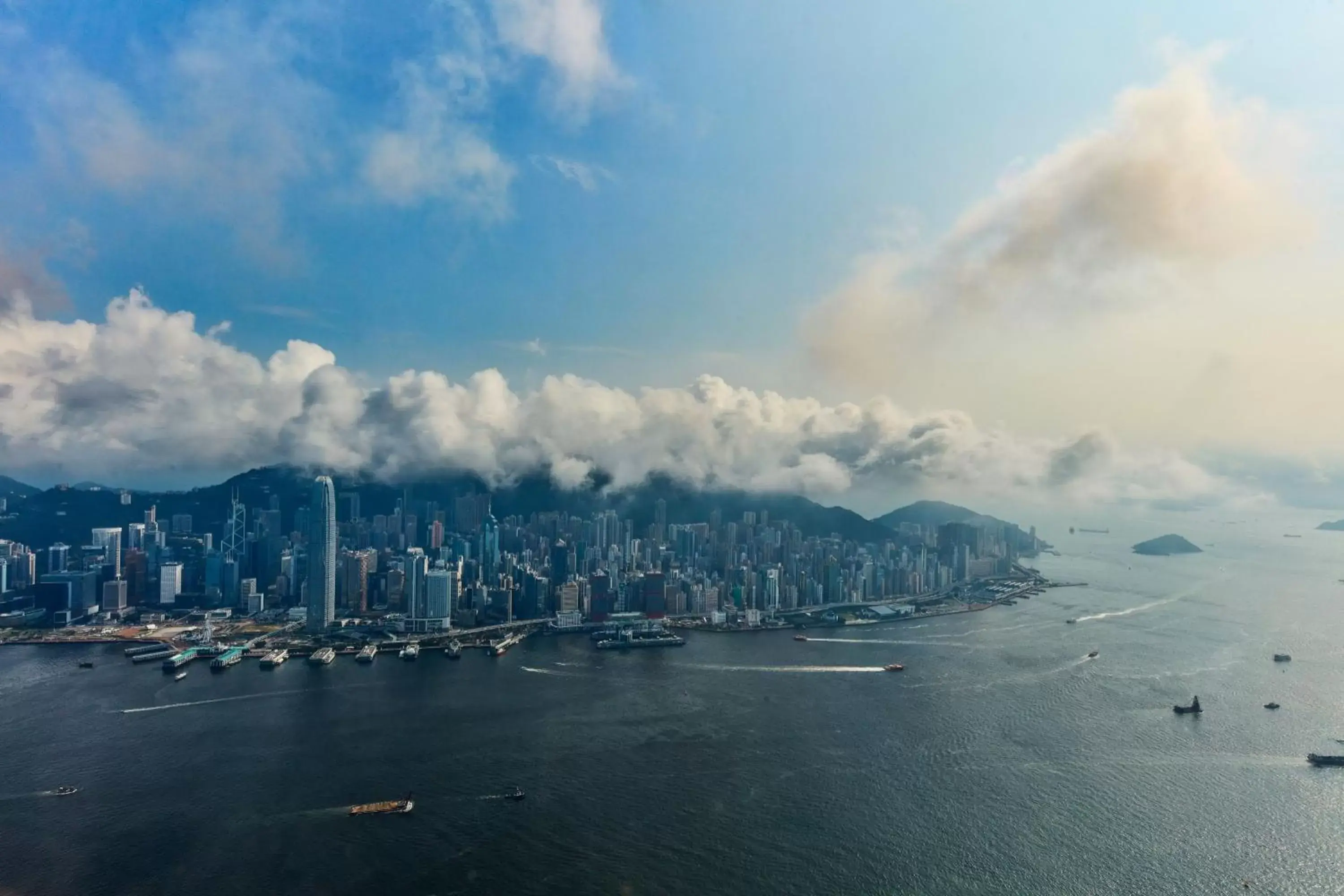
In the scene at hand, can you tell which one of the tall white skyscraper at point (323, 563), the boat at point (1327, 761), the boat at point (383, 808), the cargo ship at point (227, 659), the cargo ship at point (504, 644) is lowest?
the boat at point (1327, 761)

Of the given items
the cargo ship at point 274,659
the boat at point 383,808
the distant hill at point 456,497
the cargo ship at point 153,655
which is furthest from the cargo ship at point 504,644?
the distant hill at point 456,497

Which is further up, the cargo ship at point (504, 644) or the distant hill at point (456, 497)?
the distant hill at point (456, 497)

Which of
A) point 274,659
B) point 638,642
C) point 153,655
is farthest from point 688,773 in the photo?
point 153,655

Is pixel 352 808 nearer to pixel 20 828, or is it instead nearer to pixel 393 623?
pixel 20 828

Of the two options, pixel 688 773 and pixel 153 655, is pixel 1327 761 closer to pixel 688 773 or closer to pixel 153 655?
pixel 688 773

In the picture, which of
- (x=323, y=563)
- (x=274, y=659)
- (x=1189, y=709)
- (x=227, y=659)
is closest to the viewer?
(x=1189, y=709)

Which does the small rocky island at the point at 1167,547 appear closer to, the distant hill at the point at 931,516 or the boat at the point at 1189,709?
the distant hill at the point at 931,516
